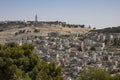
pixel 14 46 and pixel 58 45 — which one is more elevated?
pixel 14 46

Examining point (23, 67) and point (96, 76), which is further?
point (96, 76)

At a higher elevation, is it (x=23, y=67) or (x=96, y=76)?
(x=23, y=67)

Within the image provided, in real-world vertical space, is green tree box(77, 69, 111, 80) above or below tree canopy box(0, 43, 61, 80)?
below

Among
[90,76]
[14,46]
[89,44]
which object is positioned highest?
[14,46]

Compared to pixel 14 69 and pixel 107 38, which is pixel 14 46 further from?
pixel 107 38

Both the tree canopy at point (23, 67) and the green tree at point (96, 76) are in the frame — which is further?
the green tree at point (96, 76)

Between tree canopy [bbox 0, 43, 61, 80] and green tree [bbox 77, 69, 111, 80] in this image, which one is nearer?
tree canopy [bbox 0, 43, 61, 80]

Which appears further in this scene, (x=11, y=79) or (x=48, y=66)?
(x=48, y=66)

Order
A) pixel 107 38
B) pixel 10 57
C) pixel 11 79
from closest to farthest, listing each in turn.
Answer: pixel 11 79, pixel 10 57, pixel 107 38

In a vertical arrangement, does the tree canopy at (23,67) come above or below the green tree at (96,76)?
above

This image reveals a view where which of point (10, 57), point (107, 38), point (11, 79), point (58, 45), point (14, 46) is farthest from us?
point (107, 38)

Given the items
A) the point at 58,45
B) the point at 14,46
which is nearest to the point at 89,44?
the point at 58,45
